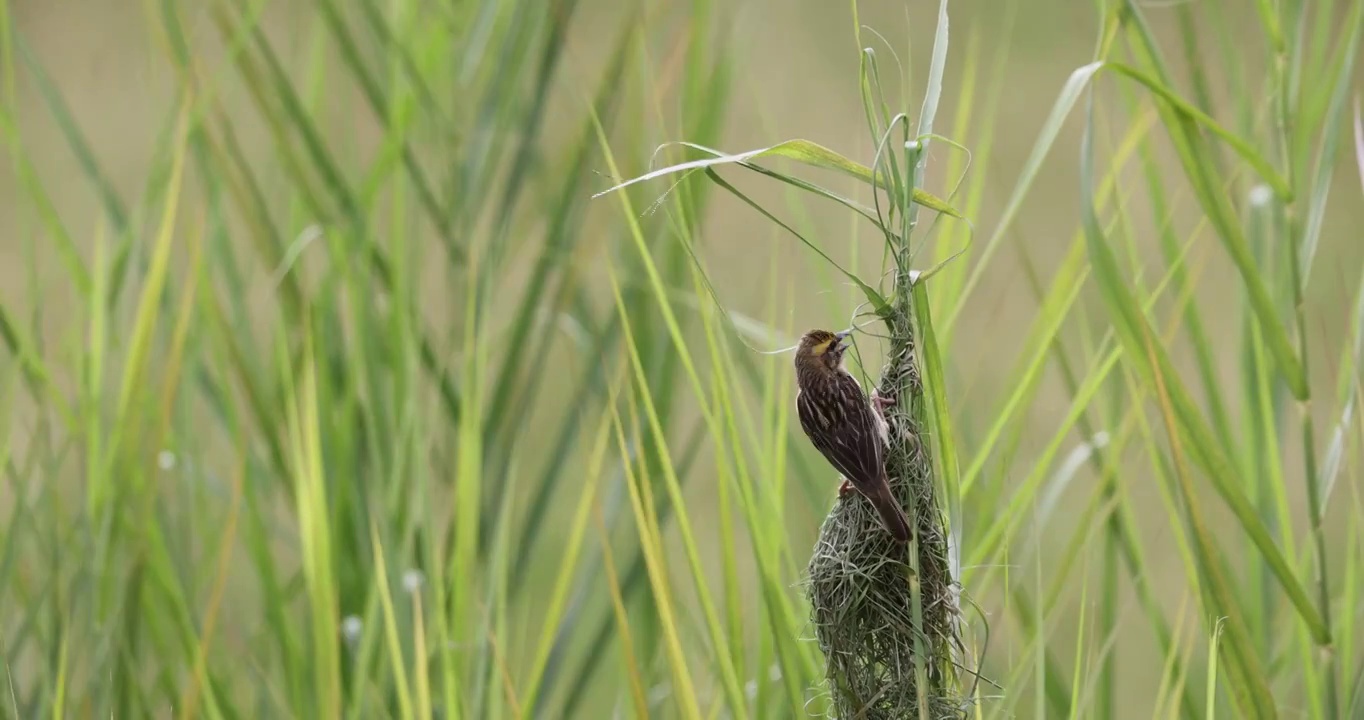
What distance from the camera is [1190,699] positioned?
2.16 ft

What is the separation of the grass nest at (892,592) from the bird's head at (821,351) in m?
0.03

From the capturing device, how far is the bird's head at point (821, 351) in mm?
468

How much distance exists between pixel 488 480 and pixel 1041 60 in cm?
107

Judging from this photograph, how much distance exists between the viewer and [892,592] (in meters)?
0.45

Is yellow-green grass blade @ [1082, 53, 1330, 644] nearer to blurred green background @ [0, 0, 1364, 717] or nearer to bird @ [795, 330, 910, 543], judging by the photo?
blurred green background @ [0, 0, 1364, 717]

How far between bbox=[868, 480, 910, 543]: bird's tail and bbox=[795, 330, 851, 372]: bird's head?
0.26ft

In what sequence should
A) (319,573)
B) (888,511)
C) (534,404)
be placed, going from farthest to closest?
(534,404) < (319,573) < (888,511)

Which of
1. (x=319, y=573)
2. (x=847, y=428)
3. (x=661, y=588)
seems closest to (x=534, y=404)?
(x=319, y=573)

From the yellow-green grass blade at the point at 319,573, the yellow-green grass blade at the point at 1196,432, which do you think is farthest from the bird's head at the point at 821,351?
the yellow-green grass blade at the point at 319,573

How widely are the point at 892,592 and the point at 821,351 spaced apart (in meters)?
0.10

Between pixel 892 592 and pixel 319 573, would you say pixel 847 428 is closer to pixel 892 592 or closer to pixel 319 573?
pixel 892 592

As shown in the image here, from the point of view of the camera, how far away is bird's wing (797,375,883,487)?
1.31 ft

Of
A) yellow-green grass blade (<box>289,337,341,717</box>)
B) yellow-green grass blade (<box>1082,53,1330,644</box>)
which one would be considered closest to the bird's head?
yellow-green grass blade (<box>1082,53,1330,644</box>)

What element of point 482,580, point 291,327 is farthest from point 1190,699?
point 291,327
